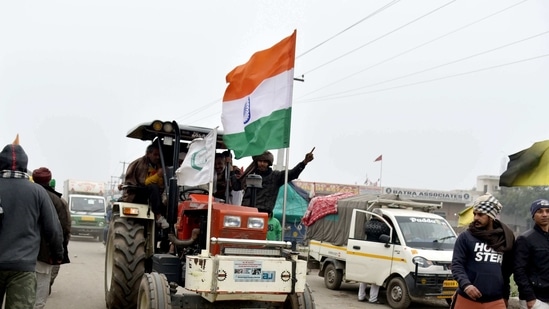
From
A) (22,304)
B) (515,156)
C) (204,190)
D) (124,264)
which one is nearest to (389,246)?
(515,156)

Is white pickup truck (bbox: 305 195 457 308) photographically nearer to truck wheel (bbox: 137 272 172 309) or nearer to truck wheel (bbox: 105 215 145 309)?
truck wheel (bbox: 105 215 145 309)

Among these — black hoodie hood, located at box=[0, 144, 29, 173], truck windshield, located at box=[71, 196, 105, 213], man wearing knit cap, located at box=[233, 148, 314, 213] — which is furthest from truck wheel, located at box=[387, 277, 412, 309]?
truck windshield, located at box=[71, 196, 105, 213]

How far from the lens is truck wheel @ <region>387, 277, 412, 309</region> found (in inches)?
459

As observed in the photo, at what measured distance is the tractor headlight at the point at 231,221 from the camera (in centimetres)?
675

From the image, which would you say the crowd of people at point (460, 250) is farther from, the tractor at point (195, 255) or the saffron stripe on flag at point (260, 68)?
the saffron stripe on flag at point (260, 68)

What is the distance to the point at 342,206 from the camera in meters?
15.0

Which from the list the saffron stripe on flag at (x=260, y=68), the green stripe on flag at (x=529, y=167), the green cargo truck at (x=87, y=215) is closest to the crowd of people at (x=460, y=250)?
the green stripe on flag at (x=529, y=167)

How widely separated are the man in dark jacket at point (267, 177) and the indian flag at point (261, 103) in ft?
1.43

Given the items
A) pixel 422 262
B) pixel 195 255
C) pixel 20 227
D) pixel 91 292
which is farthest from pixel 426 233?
pixel 20 227

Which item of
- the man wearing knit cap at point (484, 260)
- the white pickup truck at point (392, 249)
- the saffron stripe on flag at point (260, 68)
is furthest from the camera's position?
the white pickup truck at point (392, 249)

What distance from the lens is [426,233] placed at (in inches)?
494

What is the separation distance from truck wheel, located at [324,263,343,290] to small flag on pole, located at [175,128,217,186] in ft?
26.0

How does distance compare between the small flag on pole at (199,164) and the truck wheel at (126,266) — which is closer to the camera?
the small flag on pole at (199,164)

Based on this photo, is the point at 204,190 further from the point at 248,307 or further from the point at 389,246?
the point at 389,246
